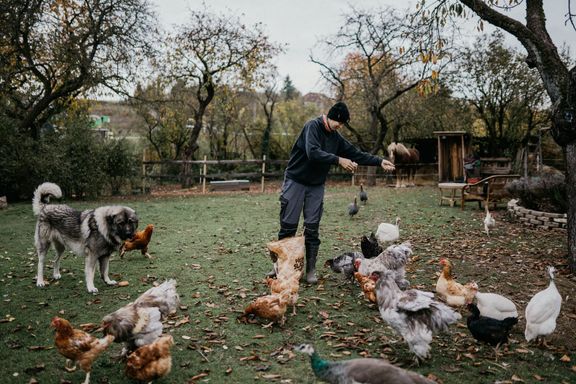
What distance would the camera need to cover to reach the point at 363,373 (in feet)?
9.43

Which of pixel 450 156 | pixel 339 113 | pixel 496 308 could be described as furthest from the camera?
pixel 450 156

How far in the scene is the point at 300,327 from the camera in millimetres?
4547

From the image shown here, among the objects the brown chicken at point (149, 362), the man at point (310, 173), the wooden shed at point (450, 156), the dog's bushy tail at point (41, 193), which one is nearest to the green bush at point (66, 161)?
the dog's bushy tail at point (41, 193)

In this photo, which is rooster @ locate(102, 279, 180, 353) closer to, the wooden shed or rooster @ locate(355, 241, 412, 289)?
rooster @ locate(355, 241, 412, 289)

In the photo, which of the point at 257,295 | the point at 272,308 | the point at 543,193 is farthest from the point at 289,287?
the point at 543,193

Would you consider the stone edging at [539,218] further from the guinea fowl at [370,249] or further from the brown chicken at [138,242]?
the brown chicken at [138,242]

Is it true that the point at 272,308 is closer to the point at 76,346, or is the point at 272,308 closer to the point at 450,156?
the point at 76,346

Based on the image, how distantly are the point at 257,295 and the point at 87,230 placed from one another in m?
2.38

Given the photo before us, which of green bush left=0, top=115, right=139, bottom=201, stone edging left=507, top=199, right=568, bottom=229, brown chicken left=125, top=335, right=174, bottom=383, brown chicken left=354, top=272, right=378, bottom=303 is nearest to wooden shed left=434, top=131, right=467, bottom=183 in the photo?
stone edging left=507, top=199, right=568, bottom=229

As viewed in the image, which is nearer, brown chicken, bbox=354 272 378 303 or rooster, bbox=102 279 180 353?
rooster, bbox=102 279 180 353

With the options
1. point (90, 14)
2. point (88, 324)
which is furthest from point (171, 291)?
point (90, 14)

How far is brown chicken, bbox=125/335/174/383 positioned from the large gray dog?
2436 mm

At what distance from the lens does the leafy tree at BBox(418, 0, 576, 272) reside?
5.96 meters

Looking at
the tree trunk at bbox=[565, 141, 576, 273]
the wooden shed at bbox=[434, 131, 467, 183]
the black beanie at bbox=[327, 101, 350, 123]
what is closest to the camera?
the black beanie at bbox=[327, 101, 350, 123]
